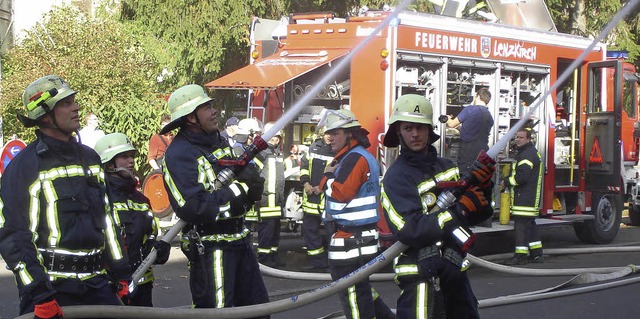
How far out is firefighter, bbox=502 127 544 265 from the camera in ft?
35.7

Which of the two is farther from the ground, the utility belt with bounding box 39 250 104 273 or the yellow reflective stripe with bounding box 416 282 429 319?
the utility belt with bounding box 39 250 104 273

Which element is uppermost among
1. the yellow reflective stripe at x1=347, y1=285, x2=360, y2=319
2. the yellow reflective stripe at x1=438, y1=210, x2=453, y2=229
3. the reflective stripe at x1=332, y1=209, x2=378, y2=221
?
the yellow reflective stripe at x1=438, y1=210, x2=453, y2=229

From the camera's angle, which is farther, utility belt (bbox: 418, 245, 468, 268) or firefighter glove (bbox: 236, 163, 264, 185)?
firefighter glove (bbox: 236, 163, 264, 185)

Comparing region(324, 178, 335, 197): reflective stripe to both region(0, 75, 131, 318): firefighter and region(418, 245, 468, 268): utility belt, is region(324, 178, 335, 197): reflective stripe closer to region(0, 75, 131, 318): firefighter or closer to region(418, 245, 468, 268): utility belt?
region(418, 245, 468, 268): utility belt

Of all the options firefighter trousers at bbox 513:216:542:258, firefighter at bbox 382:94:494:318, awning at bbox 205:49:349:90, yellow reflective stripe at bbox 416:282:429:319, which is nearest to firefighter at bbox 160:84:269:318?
firefighter at bbox 382:94:494:318

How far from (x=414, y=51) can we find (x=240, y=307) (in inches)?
227

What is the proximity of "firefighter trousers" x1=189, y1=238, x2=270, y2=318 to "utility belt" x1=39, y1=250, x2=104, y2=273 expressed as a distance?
0.93 m

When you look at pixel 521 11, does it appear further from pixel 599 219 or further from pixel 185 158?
pixel 185 158

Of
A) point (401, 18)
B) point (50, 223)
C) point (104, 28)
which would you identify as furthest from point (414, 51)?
point (104, 28)

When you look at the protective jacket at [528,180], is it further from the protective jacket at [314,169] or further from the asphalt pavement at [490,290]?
the protective jacket at [314,169]

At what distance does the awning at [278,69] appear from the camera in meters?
10.5

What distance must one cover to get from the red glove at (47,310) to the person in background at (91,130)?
771 cm

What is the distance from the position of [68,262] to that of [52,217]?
224 mm

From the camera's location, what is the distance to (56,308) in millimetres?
4195
